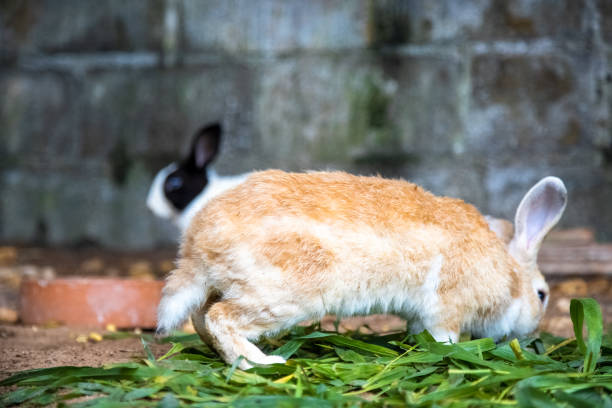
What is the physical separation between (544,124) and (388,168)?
124cm

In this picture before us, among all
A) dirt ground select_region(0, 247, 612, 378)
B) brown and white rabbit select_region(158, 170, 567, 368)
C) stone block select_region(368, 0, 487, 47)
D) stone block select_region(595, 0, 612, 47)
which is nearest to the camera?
brown and white rabbit select_region(158, 170, 567, 368)

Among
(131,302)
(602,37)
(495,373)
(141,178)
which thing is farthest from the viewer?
(141,178)

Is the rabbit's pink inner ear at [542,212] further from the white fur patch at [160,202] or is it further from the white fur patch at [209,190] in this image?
the white fur patch at [160,202]

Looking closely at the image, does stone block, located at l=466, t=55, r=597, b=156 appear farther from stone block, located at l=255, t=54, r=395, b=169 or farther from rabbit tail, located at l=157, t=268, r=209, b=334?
rabbit tail, located at l=157, t=268, r=209, b=334

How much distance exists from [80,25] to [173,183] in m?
1.89

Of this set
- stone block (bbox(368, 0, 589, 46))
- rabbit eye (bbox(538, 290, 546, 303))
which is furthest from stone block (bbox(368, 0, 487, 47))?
rabbit eye (bbox(538, 290, 546, 303))

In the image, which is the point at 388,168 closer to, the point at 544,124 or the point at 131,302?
the point at 544,124

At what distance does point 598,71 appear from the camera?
5.28 metres

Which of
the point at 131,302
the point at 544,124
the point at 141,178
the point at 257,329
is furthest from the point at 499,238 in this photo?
the point at 141,178

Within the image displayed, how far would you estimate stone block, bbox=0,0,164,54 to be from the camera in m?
6.10

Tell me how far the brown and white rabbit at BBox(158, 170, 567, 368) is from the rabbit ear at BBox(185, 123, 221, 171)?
279 centimetres

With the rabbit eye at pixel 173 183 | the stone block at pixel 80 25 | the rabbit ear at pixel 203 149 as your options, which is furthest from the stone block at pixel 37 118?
the rabbit ear at pixel 203 149

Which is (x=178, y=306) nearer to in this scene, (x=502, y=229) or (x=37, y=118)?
(x=502, y=229)

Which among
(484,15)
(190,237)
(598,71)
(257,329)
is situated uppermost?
(484,15)
